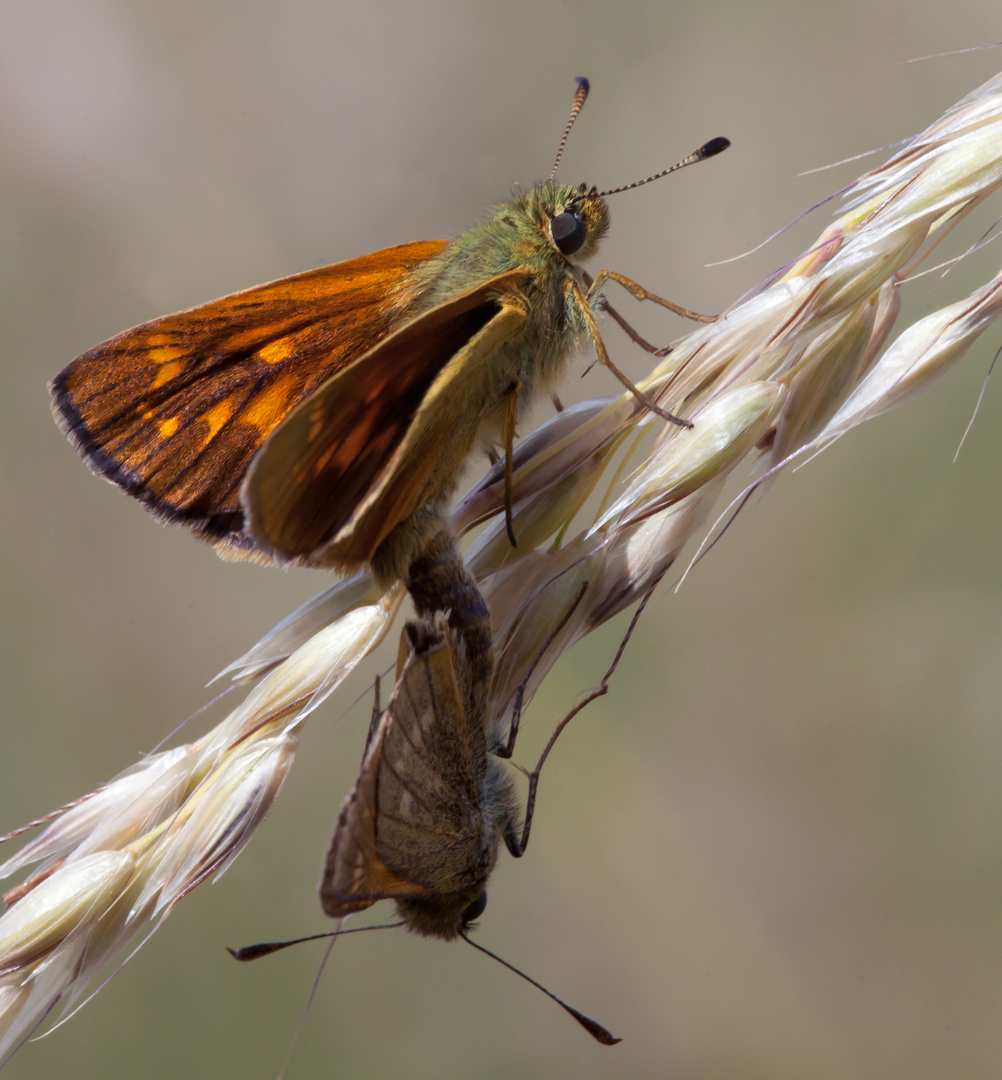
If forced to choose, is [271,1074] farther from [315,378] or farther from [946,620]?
[946,620]

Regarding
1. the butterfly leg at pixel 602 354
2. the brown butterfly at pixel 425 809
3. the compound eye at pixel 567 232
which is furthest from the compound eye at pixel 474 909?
the compound eye at pixel 567 232

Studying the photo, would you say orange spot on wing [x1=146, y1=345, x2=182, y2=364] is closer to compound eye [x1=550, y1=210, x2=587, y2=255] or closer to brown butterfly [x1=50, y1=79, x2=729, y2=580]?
brown butterfly [x1=50, y1=79, x2=729, y2=580]

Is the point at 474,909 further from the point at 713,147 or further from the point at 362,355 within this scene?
the point at 713,147

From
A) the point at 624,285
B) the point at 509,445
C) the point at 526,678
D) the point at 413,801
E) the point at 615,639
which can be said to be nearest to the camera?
the point at 413,801

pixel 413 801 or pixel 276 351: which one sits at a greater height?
pixel 276 351

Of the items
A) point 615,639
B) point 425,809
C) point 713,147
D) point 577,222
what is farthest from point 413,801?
point 615,639

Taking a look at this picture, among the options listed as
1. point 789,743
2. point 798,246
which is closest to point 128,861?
point 789,743

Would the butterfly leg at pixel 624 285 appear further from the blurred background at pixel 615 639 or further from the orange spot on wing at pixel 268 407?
the blurred background at pixel 615 639
